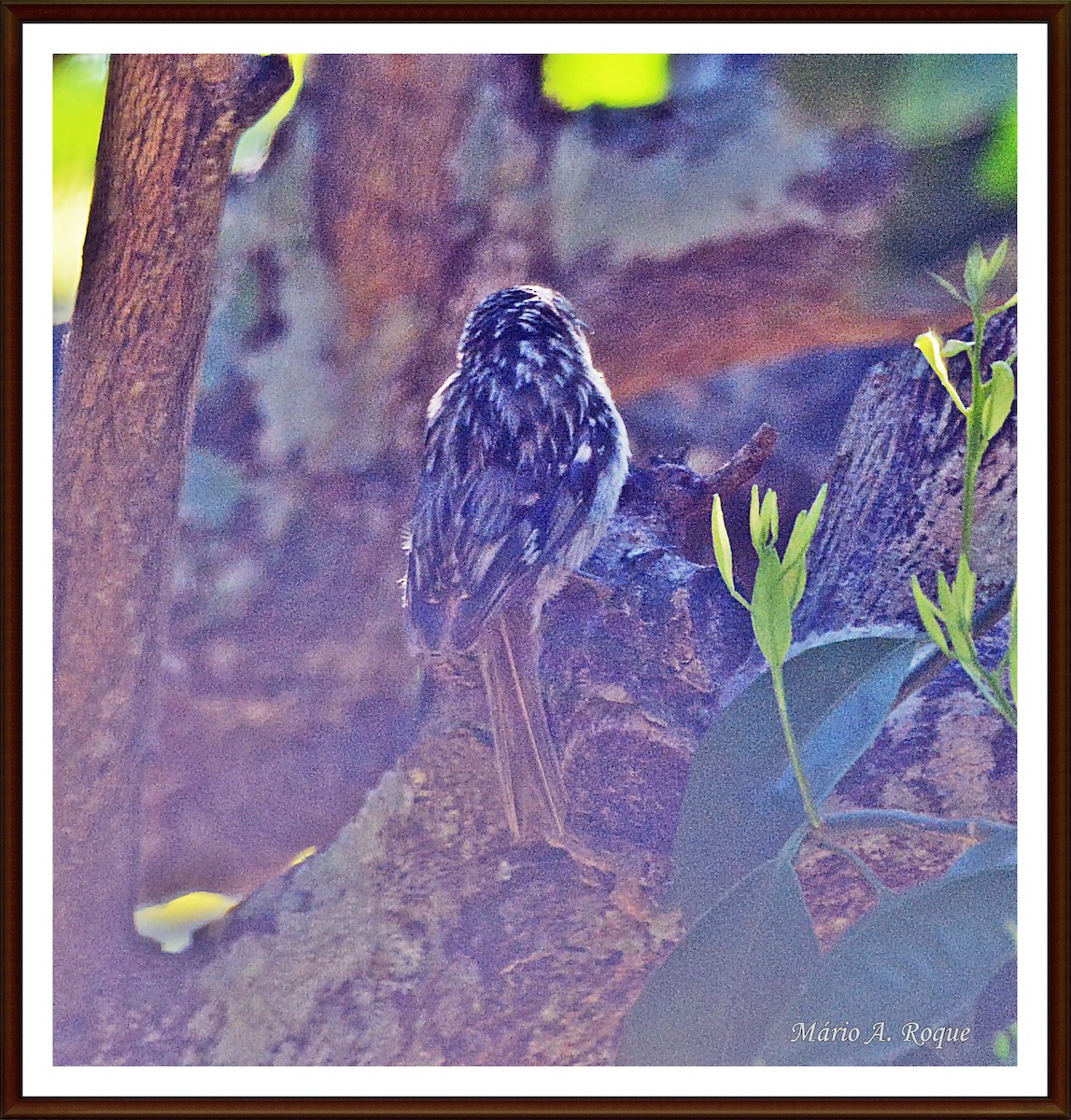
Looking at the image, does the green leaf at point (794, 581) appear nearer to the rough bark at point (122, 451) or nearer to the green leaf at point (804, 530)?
the green leaf at point (804, 530)

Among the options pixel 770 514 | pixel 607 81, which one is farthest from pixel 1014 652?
pixel 607 81

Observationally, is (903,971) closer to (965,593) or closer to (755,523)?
(965,593)

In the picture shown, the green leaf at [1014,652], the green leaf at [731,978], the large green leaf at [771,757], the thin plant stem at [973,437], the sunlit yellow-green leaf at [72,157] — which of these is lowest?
the green leaf at [731,978]

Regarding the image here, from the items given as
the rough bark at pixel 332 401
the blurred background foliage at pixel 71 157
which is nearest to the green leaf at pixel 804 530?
the rough bark at pixel 332 401

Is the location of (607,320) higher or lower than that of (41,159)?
lower

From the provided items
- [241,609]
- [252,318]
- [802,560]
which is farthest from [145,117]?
[802,560]

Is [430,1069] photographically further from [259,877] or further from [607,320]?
[607,320]
